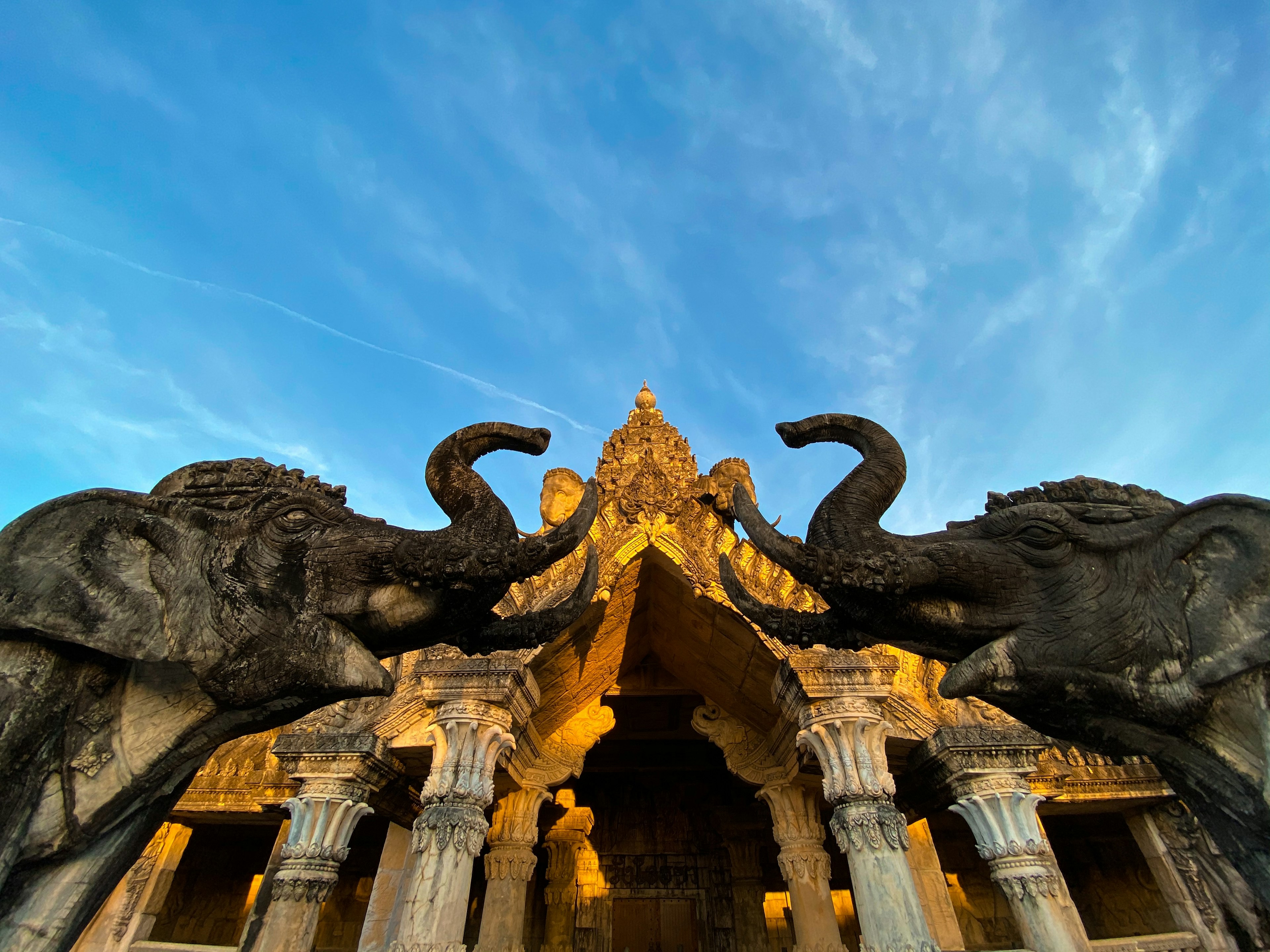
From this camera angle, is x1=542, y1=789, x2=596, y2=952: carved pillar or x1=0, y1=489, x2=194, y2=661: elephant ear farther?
x1=542, y1=789, x2=596, y2=952: carved pillar

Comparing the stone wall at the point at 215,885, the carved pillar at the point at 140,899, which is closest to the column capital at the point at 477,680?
the carved pillar at the point at 140,899

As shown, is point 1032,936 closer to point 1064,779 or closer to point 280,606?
point 1064,779

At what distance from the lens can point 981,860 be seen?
12812 millimetres

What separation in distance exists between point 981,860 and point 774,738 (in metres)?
7.85

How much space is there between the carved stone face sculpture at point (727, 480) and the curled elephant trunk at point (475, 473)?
20.5ft

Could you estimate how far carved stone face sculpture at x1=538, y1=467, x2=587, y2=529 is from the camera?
9.87m

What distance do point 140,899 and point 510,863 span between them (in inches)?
216

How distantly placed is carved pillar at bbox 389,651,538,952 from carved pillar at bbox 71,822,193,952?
5.12m

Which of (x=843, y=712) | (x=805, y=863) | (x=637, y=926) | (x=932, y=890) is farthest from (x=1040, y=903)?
(x=637, y=926)

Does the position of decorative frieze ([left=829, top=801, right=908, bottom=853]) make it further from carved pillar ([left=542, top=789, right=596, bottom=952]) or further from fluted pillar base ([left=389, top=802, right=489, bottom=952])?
carved pillar ([left=542, top=789, right=596, bottom=952])

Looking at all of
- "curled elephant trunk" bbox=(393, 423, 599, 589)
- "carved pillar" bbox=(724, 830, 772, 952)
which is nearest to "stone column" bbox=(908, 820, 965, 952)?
"carved pillar" bbox=(724, 830, 772, 952)

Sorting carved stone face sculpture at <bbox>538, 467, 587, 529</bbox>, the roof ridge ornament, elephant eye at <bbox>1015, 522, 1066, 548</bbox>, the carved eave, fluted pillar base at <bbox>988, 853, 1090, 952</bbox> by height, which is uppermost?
the roof ridge ornament

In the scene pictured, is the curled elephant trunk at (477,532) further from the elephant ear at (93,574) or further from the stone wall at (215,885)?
the stone wall at (215,885)

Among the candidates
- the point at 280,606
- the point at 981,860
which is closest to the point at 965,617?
the point at 280,606
